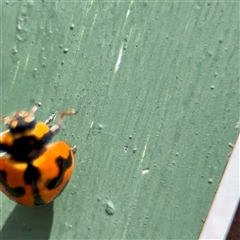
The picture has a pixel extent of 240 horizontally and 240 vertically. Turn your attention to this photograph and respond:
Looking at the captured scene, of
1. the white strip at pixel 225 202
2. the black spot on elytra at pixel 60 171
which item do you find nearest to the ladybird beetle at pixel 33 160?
the black spot on elytra at pixel 60 171

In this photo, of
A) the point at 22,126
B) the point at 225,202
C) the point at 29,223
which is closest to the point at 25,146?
the point at 22,126

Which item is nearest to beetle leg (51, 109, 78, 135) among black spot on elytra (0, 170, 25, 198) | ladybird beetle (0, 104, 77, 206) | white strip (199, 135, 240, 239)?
ladybird beetle (0, 104, 77, 206)

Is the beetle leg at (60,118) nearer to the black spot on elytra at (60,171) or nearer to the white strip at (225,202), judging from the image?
the black spot on elytra at (60,171)

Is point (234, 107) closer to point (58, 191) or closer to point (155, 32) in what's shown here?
point (155, 32)

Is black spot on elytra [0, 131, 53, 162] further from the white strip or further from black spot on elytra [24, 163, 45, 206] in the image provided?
the white strip

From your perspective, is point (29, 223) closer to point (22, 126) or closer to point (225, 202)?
point (22, 126)

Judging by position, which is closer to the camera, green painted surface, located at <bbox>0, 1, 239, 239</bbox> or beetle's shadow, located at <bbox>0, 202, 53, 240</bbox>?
green painted surface, located at <bbox>0, 1, 239, 239</bbox>

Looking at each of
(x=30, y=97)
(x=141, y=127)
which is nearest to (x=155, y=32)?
(x=141, y=127)
